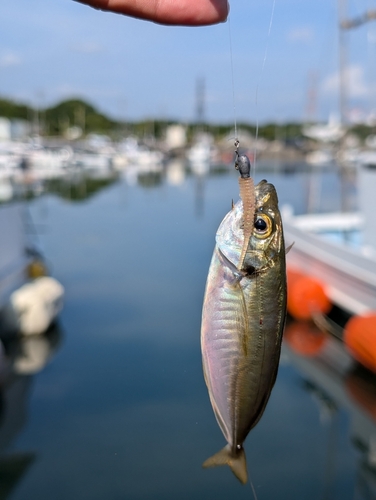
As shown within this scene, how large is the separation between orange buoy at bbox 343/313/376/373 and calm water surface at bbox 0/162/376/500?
0.48 m

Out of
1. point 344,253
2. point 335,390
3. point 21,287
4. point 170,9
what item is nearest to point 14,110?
point 21,287

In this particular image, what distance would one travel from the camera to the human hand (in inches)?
64.3

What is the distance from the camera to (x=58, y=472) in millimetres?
4906

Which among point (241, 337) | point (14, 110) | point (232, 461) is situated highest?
point (14, 110)

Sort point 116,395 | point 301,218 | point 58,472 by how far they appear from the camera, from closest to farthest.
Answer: point 58,472 < point 116,395 < point 301,218

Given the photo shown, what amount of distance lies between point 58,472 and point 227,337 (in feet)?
12.2

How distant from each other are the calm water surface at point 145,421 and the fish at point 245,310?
3.09 m

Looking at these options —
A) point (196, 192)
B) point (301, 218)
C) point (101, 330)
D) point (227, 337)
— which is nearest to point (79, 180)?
point (196, 192)

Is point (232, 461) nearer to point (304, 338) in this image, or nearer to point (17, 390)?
point (17, 390)

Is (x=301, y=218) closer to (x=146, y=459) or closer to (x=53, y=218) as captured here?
(x=146, y=459)

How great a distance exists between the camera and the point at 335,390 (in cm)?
674

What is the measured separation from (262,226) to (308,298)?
6.98 m

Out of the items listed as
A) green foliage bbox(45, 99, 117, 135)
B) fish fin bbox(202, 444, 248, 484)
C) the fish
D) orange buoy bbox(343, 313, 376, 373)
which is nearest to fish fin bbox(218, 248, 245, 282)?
the fish

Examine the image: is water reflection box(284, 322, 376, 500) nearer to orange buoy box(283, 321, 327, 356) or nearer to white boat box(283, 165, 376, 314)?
orange buoy box(283, 321, 327, 356)
